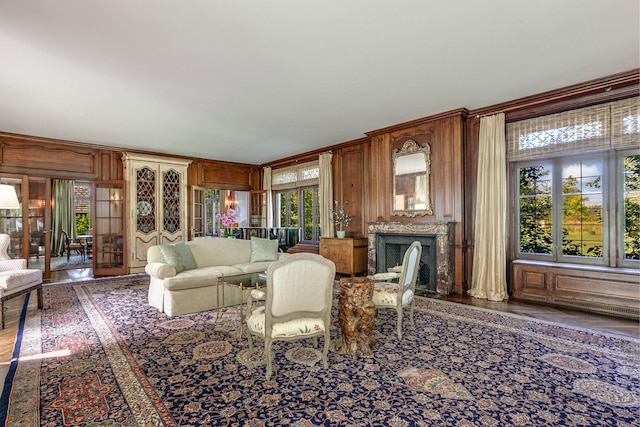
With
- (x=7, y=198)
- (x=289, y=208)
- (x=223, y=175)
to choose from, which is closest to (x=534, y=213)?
(x=289, y=208)

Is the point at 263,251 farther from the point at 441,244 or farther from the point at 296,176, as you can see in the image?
the point at 296,176

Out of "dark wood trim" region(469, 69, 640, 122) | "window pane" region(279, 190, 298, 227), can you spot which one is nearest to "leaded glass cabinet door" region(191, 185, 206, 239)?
"window pane" region(279, 190, 298, 227)

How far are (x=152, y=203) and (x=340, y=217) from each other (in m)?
4.45

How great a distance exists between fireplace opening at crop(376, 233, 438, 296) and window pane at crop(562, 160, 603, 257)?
179 centimetres

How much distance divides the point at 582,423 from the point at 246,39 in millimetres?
3713

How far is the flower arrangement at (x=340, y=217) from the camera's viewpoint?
709 cm

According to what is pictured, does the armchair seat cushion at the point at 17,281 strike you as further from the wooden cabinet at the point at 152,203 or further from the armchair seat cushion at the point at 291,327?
the wooden cabinet at the point at 152,203

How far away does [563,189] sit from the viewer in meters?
4.51

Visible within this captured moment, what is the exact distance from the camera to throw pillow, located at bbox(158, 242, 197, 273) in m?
4.23

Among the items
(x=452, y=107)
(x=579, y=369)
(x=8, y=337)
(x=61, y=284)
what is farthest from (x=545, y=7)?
(x=61, y=284)

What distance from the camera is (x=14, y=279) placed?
11.9 ft

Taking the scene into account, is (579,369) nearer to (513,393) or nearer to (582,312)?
(513,393)

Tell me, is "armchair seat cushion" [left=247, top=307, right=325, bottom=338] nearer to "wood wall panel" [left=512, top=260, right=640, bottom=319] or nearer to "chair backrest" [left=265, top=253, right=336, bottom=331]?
"chair backrest" [left=265, top=253, right=336, bottom=331]

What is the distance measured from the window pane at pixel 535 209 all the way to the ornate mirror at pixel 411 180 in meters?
1.36
